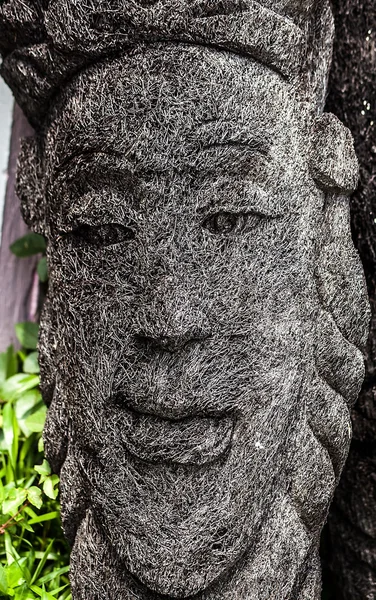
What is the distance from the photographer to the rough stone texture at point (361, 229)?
1466 millimetres

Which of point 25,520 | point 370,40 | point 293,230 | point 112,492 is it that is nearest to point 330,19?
point 370,40

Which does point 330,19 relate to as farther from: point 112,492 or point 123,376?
point 112,492

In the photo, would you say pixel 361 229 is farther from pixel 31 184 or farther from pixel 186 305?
pixel 31 184

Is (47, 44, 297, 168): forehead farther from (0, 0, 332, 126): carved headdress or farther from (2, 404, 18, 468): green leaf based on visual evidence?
(2, 404, 18, 468): green leaf

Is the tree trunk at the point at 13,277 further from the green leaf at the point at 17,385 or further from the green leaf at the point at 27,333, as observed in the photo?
the green leaf at the point at 17,385

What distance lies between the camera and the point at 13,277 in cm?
209

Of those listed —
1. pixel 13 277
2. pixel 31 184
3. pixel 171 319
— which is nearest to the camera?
pixel 171 319

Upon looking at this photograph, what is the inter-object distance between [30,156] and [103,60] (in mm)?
262

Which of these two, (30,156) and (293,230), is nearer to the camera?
(293,230)

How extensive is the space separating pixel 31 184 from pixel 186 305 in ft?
1.39

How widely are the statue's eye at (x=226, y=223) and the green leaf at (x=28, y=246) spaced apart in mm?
915

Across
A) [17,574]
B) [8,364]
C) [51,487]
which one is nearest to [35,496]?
[51,487]

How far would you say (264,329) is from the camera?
117 cm

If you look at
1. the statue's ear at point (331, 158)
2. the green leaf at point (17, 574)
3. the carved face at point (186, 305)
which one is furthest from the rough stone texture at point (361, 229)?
the green leaf at point (17, 574)
